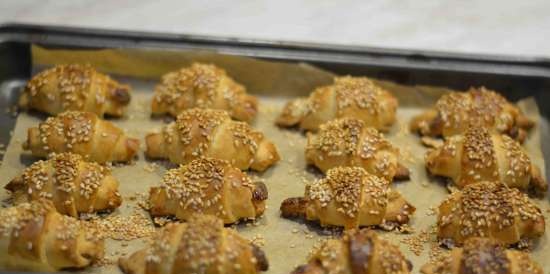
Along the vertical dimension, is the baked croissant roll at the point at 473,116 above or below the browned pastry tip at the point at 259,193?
above

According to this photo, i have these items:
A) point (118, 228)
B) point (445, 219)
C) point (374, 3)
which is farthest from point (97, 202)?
point (374, 3)

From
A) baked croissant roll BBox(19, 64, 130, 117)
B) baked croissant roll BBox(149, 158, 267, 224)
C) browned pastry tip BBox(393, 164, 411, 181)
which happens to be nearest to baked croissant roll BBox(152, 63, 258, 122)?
baked croissant roll BBox(19, 64, 130, 117)

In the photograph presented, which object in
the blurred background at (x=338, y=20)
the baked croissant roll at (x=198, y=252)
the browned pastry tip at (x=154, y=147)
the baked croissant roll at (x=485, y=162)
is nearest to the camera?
the baked croissant roll at (x=198, y=252)

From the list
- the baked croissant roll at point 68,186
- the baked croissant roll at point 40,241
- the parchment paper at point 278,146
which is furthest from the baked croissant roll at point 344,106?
the baked croissant roll at point 40,241

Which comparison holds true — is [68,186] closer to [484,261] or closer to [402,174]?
[402,174]

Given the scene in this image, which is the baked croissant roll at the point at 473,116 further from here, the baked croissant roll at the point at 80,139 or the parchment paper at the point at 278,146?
the baked croissant roll at the point at 80,139

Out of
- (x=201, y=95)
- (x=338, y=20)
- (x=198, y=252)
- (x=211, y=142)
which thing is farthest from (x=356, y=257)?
(x=338, y=20)
